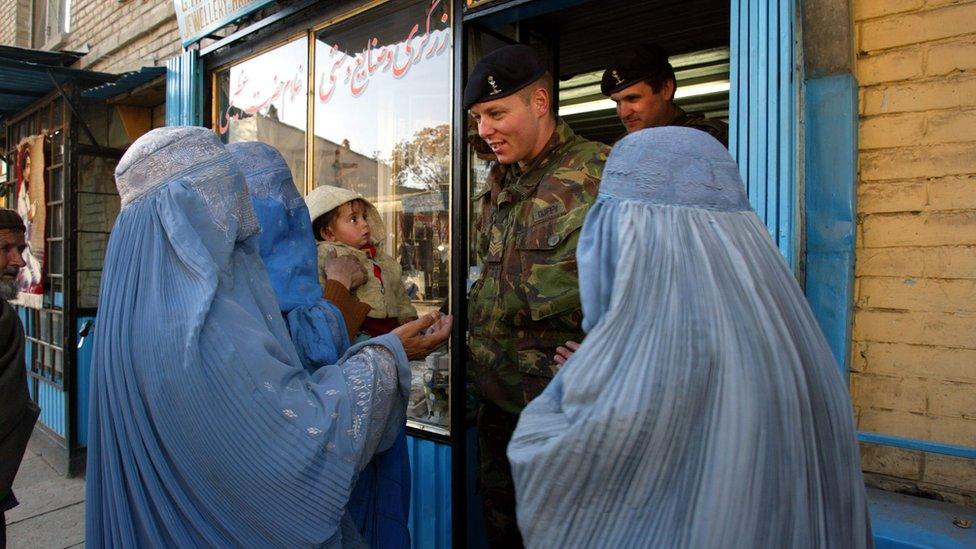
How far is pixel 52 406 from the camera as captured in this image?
573cm

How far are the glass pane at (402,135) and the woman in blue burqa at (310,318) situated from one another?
998mm

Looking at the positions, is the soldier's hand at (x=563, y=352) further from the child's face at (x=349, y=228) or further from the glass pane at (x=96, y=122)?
the glass pane at (x=96, y=122)

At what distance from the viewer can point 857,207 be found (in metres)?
1.98

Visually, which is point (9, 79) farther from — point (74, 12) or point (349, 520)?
point (349, 520)

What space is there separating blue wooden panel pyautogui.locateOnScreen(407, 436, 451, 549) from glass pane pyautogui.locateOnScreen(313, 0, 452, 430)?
14 centimetres

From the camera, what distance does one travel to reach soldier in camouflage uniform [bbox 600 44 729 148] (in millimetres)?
2787

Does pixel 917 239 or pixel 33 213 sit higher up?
pixel 33 213

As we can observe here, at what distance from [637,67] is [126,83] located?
444 cm

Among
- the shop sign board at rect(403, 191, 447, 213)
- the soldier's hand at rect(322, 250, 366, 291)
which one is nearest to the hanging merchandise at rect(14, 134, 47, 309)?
the shop sign board at rect(403, 191, 447, 213)

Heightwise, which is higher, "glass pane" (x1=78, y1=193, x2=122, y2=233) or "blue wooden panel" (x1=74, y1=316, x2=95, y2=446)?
"glass pane" (x1=78, y1=193, x2=122, y2=233)

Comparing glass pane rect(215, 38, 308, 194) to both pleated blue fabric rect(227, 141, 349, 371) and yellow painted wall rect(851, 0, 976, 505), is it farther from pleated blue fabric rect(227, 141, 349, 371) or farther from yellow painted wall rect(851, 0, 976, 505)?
yellow painted wall rect(851, 0, 976, 505)

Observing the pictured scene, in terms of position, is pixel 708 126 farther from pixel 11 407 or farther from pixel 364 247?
pixel 11 407

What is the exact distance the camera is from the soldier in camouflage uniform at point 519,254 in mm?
2068

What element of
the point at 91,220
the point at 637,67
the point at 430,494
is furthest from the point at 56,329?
the point at 637,67
